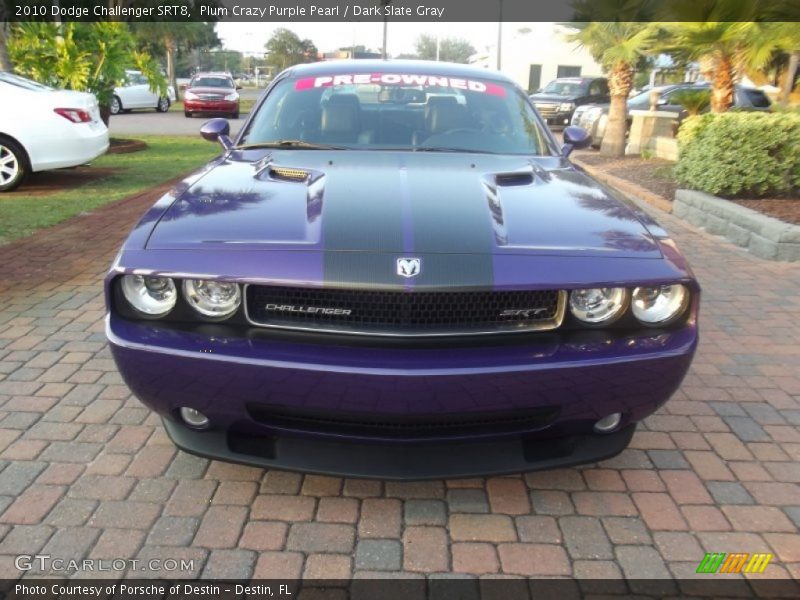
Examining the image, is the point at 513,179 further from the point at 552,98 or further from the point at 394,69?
the point at 552,98

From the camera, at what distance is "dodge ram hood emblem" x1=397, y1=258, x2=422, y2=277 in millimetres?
2064

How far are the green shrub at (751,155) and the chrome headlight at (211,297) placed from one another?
656 centimetres

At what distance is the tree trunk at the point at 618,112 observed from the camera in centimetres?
1295

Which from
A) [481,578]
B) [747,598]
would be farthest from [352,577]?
[747,598]

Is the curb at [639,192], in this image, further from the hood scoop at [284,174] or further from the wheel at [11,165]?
the wheel at [11,165]

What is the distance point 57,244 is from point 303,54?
6167 centimetres

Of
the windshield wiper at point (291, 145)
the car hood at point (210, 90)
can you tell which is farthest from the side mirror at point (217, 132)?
the car hood at point (210, 90)

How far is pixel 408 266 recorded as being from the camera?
82.0 inches

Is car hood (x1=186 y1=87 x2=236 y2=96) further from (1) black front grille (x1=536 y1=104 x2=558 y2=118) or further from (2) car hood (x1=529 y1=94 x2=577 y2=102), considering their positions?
(1) black front grille (x1=536 y1=104 x2=558 y2=118)

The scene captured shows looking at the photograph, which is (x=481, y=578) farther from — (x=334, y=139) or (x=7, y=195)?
(x=7, y=195)

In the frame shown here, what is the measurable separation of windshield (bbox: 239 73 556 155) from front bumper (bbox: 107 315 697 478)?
1568 mm

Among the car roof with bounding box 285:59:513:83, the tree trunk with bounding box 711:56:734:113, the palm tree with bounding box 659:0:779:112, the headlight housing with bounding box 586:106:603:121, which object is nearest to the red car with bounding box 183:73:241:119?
the headlight housing with bounding box 586:106:603:121

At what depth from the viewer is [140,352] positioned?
2.15m

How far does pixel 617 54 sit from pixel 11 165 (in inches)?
408
